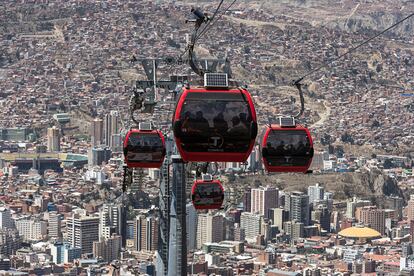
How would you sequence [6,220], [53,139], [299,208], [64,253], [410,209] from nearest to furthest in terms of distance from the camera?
[64,253] < [6,220] < [299,208] < [410,209] < [53,139]

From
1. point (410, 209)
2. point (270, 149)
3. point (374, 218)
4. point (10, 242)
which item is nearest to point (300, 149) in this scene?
point (270, 149)

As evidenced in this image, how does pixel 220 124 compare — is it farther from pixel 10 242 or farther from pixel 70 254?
pixel 10 242

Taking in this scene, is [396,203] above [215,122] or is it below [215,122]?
below

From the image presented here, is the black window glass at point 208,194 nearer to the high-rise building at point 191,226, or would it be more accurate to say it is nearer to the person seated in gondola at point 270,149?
the person seated in gondola at point 270,149

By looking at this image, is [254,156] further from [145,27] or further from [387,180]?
[145,27]

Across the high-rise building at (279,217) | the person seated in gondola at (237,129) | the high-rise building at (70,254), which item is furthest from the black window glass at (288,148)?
the high-rise building at (279,217)

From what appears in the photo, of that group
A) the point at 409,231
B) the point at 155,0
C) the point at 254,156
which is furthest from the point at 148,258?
the point at 155,0
